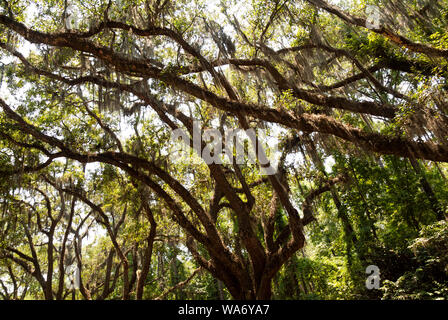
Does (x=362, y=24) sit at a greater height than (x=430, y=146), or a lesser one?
greater

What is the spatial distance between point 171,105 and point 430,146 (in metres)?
4.97

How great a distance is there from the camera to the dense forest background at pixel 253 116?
16.9 ft

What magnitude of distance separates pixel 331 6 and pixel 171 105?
3.82 metres

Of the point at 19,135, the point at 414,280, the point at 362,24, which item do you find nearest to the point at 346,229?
the point at 414,280

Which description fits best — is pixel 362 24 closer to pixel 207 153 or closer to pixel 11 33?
pixel 207 153

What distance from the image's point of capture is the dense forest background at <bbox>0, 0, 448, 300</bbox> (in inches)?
203

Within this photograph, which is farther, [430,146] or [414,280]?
[414,280]

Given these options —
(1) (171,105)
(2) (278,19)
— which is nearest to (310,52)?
(2) (278,19)

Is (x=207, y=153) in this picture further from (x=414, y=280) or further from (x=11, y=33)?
(x=414, y=280)

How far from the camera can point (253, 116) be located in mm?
5113

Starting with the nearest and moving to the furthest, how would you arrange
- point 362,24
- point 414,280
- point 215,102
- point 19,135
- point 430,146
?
point 430,146 → point 215,102 → point 362,24 → point 414,280 → point 19,135
